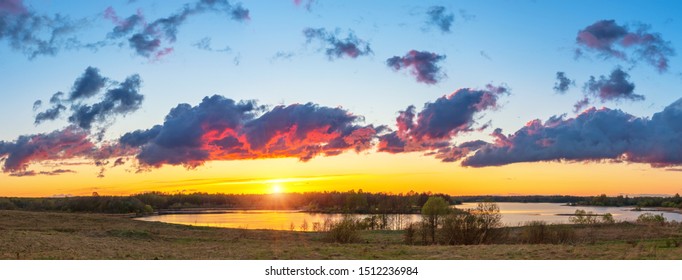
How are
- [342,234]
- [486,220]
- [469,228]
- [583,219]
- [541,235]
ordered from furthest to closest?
[583,219] → [342,234] → [541,235] → [486,220] → [469,228]

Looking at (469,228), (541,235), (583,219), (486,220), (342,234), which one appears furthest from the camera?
(583,219)

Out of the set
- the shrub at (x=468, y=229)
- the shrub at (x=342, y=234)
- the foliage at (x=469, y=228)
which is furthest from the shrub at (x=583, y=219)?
the shrub at (x=342, y=234)

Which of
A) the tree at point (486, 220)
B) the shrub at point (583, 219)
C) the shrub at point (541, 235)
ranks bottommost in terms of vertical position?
the shrub at point (583, 219)

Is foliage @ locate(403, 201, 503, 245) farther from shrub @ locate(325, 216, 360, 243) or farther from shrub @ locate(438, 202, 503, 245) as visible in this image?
shrub @ locate(325, 216, 360, 243)

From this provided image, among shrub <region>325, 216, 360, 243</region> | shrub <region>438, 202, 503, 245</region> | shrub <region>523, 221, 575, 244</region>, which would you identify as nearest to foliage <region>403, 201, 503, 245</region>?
shrub <region>438, 202, 503, 245</region>

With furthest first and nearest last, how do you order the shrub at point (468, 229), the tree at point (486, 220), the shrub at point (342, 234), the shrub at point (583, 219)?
the shrub at point (583, 219), the shrub at point (342, 234), the tree at point (486, 220), the shrub at point (468, 229)

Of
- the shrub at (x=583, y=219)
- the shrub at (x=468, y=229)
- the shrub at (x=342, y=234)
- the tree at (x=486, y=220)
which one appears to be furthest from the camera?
the shrub at (x=583, y=219)

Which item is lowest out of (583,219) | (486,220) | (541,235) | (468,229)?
(583,219)

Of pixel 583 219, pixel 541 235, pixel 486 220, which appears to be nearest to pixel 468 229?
pixel 486 220

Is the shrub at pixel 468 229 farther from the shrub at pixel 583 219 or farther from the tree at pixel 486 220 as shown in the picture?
the shrub at pixel 583 219

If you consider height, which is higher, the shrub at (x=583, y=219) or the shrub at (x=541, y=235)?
the shrub at (x=541, y=235)

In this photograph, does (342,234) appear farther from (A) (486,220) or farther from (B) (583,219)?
(B) (583,219)

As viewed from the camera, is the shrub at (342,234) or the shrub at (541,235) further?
the shrub at (342,234)
